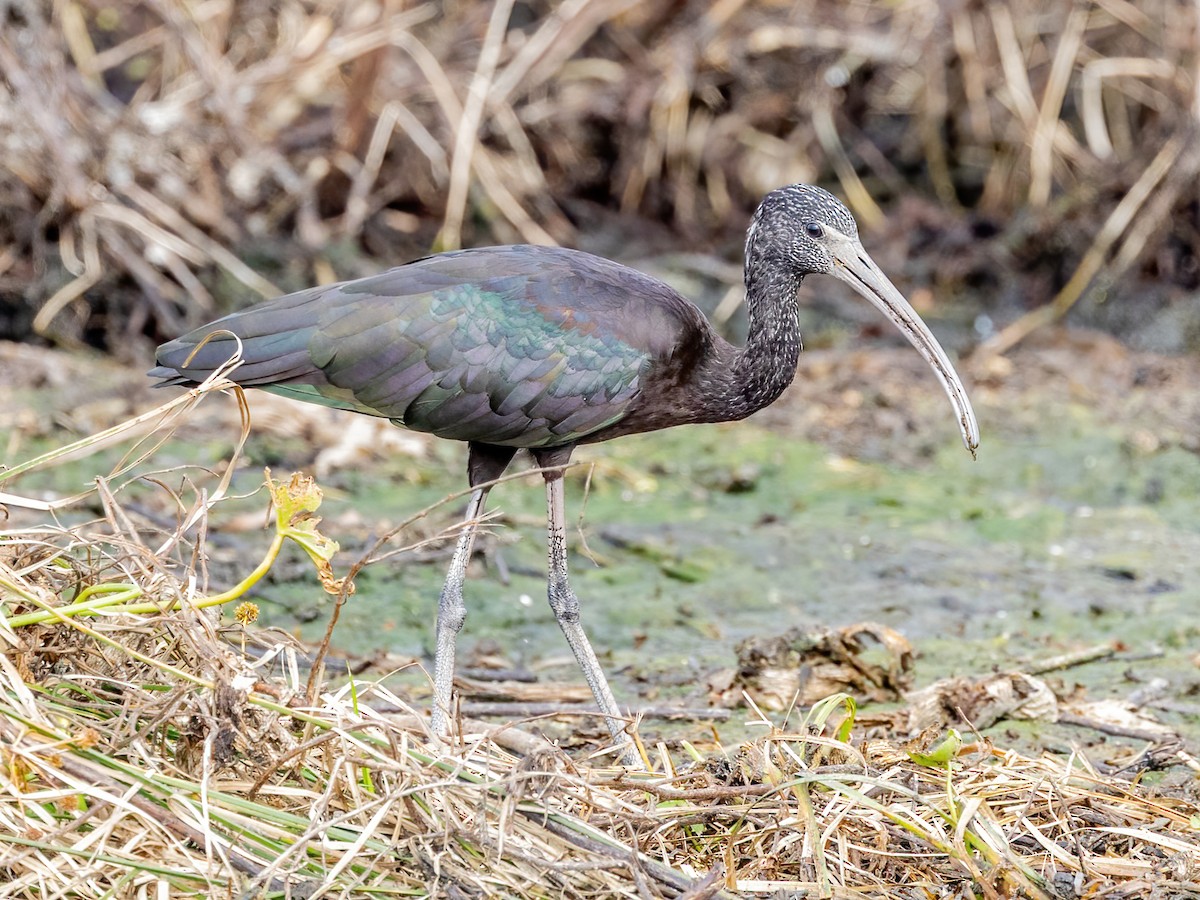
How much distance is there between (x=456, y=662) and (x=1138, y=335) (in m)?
6.23

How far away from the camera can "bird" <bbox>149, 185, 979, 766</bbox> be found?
4695 millimetres

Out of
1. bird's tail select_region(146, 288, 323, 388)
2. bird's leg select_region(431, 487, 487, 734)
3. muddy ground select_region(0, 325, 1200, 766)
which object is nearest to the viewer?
bird's tail select_region(146, 288, 323, 388)

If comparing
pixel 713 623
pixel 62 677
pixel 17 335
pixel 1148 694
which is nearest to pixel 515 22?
pixel 17 335

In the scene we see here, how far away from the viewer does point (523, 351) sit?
186 inches

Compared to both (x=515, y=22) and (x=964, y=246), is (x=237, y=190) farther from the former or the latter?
(x=964, y=246)

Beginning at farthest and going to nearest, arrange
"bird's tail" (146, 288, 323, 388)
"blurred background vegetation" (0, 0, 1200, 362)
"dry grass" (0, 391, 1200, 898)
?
"blurred background vegetation" (0, 0, 1200, 362) → "bird's tail" (146, 288, 323, 388) → "dry grass" (0, 391, 1200, 898)

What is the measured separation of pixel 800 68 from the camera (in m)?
10.9

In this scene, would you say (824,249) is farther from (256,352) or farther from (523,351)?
(256,352)

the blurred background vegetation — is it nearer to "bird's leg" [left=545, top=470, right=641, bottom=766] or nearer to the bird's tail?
the bird's tail

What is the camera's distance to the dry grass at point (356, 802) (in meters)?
3.12

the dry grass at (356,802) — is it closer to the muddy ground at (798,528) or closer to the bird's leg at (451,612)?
the bird's leg at (451,612)

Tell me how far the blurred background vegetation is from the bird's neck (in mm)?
5063

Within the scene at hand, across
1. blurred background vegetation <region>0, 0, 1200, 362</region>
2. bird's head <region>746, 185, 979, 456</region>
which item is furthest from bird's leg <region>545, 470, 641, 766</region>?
blurred background vegetation <region>0, 0, 1200, 362</region>

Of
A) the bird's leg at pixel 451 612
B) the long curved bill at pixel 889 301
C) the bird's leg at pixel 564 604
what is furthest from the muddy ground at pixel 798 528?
the long curved bill at pixel 889 301
